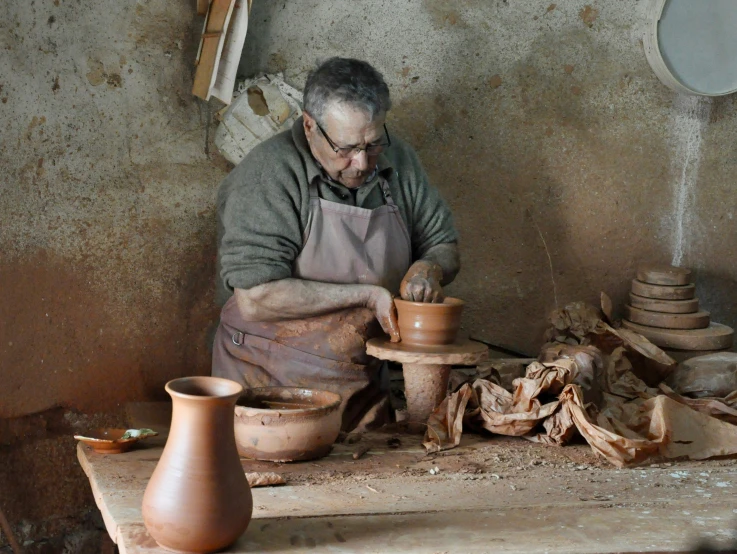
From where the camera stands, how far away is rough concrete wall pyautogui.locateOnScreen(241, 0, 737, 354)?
430cm

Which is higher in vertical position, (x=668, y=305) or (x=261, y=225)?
(x=261, y=225)

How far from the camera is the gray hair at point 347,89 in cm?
340

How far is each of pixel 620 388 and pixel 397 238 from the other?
1.15 metres

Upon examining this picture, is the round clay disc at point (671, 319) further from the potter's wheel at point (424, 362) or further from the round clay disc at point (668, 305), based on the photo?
the potter's wheel at point (424, 362)

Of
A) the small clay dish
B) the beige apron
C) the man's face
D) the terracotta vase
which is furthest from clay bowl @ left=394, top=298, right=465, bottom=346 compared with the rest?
the terracotta vase

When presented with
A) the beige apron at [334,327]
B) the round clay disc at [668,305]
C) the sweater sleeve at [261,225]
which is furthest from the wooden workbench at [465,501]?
the round clay disc at [668,305]

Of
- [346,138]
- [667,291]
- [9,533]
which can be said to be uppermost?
[346,138]

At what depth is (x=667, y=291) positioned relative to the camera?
14.6ft

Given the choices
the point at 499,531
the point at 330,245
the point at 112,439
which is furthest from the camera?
the point at 330,245

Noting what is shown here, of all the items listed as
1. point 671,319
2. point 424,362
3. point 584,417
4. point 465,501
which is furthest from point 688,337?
point 465,501

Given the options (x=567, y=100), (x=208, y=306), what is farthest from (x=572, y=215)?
(x=208, y=306)

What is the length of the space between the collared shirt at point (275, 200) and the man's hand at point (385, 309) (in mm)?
363

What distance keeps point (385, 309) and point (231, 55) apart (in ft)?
4.77

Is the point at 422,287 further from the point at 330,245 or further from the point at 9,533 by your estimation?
the point at 9,533
